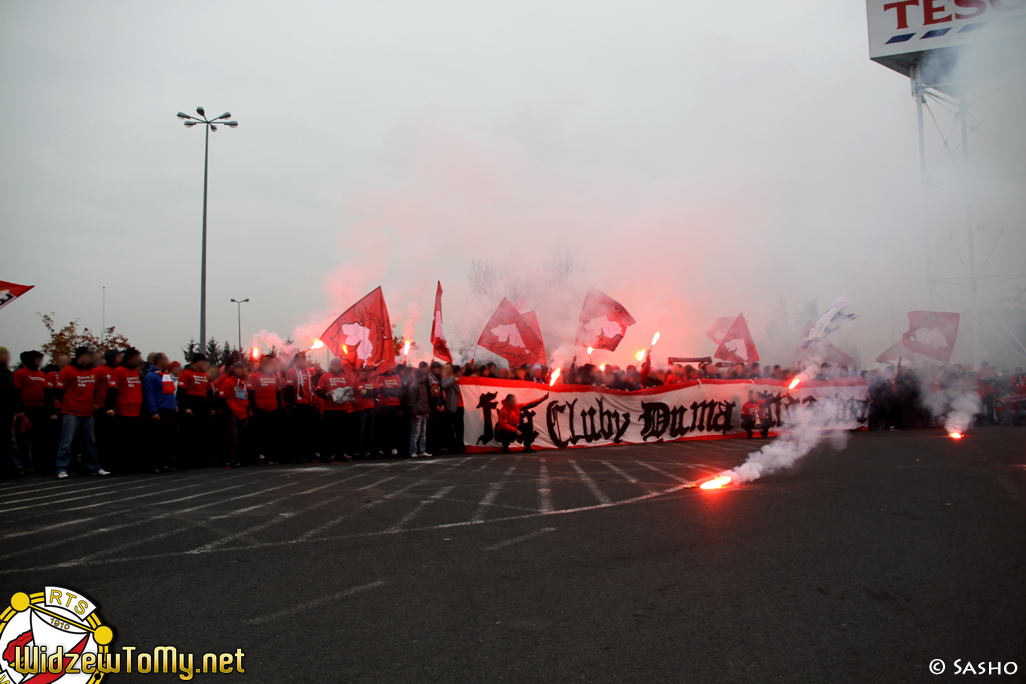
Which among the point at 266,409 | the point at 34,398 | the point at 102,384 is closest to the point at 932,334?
the point at 266,409

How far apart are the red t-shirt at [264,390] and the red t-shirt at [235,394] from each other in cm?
18

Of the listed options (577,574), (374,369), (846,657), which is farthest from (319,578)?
(374,369)

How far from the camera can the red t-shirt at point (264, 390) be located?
12.2m

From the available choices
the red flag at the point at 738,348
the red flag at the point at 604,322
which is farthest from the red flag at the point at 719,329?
the red flag at the point at 604,322

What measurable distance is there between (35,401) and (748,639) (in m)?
12.1

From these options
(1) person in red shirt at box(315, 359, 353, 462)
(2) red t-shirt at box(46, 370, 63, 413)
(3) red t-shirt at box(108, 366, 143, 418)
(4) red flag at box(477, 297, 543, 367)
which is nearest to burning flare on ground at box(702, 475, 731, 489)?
(1) person in red shirt at box(315, 359, 353, 462)

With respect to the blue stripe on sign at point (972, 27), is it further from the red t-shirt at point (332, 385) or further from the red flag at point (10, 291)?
the red flag at point (10, 291)

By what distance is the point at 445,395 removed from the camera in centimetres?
1395

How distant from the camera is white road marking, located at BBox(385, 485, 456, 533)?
6.05 m

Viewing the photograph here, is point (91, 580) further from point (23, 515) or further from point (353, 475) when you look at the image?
point (353, 475)

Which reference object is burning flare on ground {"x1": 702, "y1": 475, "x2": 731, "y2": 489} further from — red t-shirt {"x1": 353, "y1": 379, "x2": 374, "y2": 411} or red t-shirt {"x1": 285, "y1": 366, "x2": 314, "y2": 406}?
red t-shirt {"x1": 285, "y1": 366, "x2": 314, "y2": 406}

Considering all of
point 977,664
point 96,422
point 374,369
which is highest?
point 374,369

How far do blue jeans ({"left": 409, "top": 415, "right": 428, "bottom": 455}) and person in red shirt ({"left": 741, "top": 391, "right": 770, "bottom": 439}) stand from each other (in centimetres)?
850

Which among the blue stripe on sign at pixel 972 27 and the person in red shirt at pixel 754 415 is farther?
the person in red shirt at pixel 754 415
